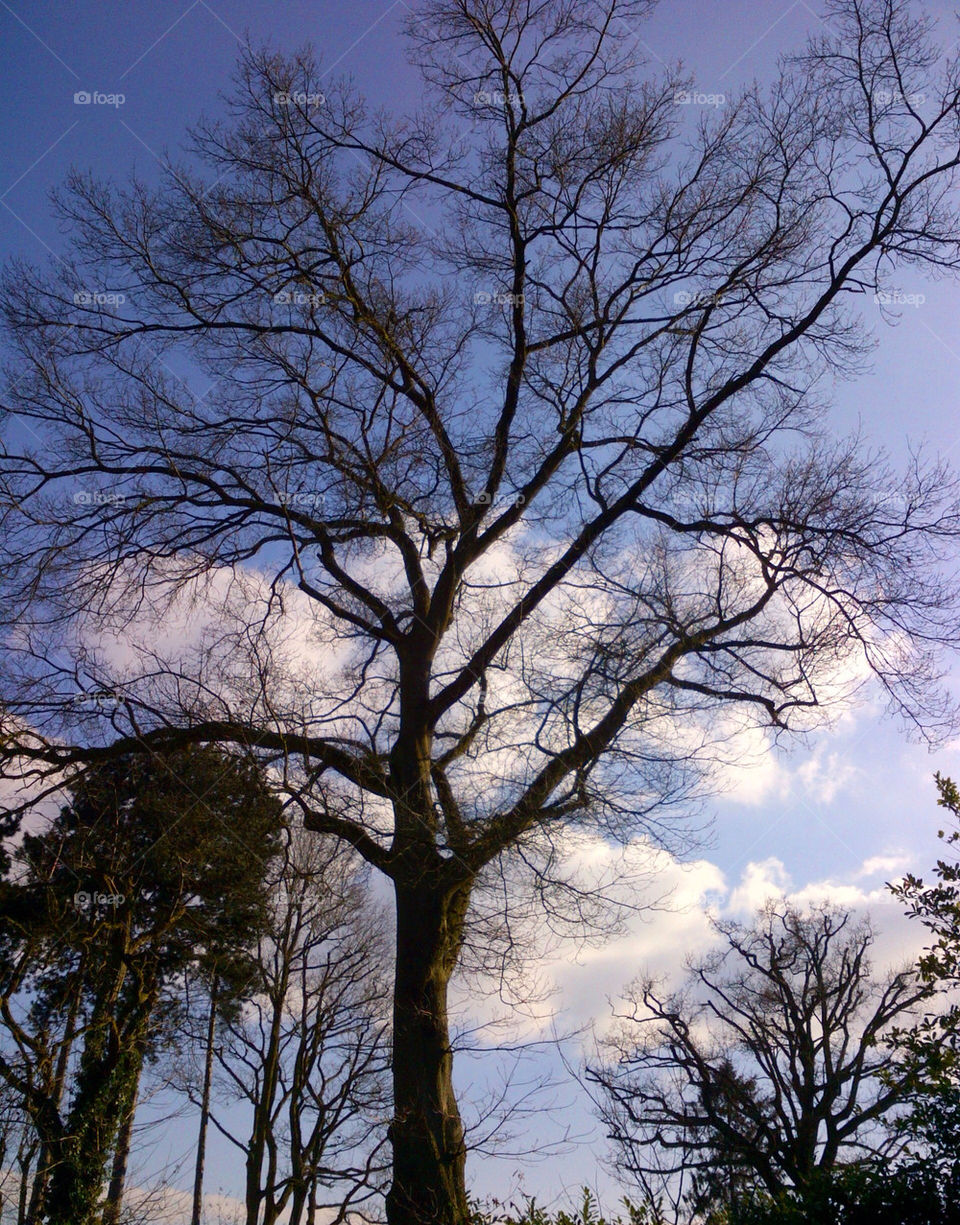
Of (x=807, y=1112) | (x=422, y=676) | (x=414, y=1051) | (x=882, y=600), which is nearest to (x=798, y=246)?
(x=882, y=600)

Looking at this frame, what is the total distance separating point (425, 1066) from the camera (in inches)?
281

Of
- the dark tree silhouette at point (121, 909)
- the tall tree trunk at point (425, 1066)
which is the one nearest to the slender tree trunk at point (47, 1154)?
the dark tree silhouette at point (121, 909)

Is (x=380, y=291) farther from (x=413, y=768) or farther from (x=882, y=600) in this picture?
(x=882, y=600)

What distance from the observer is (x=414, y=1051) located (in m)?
7.21

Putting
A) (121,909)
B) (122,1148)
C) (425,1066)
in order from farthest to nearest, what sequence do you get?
(122,1148)
(121,909)
(425,1066)

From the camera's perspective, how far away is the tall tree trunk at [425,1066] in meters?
6.60

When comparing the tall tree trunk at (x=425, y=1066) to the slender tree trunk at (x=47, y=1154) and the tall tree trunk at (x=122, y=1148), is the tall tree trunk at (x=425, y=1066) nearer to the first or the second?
the slender tree trunk at (x=47, y=1154)

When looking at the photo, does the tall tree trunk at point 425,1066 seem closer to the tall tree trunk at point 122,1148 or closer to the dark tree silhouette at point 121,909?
the dark tree silhouette at point 121,909

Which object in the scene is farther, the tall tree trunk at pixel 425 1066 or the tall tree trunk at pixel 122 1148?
the tall tree trunk at pixel 122 1148

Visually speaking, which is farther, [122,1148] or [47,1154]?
[122,1148]

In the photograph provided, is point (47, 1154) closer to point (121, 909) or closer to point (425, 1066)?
point (121, 909)

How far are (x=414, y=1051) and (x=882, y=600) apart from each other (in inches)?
223

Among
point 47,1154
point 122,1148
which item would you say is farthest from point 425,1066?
point 122,1148

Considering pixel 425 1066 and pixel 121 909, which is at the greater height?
pixel 121 909
